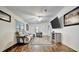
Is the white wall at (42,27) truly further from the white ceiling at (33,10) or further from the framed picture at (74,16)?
the framed picture at (74,16)

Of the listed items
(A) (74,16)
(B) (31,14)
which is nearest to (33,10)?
(B) (31,14)

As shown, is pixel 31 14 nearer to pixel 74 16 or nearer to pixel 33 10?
pixel 33 10

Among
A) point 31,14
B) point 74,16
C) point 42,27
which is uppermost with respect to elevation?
point 31,14

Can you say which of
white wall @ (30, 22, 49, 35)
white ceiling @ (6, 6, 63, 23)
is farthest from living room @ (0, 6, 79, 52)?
white wall @ (30, 22, 49, 35)

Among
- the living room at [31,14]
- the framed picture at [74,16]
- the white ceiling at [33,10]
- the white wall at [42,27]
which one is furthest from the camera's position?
the white wall at [42,27]

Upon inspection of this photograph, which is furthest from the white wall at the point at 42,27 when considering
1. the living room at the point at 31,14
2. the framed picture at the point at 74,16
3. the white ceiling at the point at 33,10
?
the framed picture at the point at 74,16

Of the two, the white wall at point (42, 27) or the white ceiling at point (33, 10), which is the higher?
the white ceiling at point (33, 10)

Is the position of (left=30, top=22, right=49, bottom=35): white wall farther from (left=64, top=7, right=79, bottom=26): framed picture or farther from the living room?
(left=64, top=7, right=79, bottom=26): framed picture

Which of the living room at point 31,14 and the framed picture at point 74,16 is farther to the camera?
the living room at point 31,14

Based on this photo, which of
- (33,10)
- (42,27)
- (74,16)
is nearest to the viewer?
(74,16)

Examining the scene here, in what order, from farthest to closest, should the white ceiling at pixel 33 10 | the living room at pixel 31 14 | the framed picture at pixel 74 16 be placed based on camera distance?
1. the white ceiling at pixel 33 10
2. the living room at pixel 31 14
3. the framed picture at pixel 74 16

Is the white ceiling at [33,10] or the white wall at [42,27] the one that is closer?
the white ceiling at [33,10]

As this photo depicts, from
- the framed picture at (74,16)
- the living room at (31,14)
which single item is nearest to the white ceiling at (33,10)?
the living room at (31,14)
